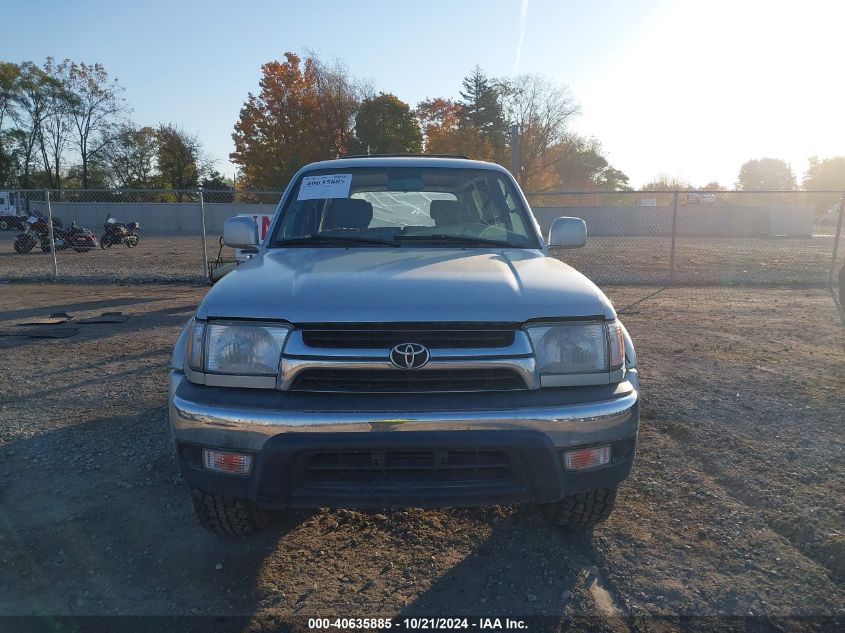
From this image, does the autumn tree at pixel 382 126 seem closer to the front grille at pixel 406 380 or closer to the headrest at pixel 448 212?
the headrest at pixel 448 212

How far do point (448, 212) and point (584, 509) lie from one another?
76.7 inches

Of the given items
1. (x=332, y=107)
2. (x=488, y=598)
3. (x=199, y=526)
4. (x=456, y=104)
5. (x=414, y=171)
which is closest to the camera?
(x=488, y=598)

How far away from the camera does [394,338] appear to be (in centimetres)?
234

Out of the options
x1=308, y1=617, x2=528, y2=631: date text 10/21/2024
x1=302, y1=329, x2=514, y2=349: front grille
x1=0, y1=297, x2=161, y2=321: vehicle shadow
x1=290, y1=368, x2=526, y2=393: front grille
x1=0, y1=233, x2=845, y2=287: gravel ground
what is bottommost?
x1=308, y1=617, x2=528, y2=631: date text 10/21/2024

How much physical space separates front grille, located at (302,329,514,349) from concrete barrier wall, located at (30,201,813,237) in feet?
106

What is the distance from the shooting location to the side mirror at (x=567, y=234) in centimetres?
389

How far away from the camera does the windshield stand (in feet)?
11.4

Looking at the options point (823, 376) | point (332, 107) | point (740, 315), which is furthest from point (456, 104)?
point (823, 376)

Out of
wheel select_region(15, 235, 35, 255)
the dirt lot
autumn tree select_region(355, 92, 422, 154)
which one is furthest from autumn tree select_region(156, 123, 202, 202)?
the dirt lot

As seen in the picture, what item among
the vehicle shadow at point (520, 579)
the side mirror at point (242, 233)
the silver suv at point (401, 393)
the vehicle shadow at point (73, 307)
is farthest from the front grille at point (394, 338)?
the vehicle shadow at point (73, 307)

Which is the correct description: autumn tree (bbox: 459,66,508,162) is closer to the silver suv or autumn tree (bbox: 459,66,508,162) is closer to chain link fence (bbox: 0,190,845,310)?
chain link fence (bbox: 0,190,845,310)

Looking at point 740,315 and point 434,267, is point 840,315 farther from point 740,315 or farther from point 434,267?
point 434,267

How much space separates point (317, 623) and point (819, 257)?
22839mm

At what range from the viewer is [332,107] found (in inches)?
1718
